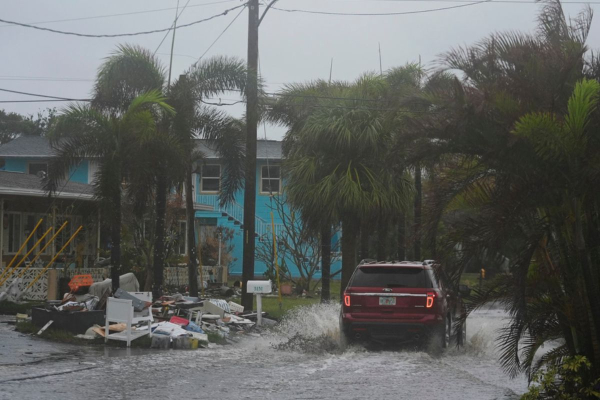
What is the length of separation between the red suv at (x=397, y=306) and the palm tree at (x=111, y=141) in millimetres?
7190

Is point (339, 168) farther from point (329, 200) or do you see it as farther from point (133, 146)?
point (133, 146)

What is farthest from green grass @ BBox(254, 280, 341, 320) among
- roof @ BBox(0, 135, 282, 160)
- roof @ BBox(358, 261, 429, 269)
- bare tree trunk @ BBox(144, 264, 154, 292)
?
roof @ BBox(0, 135, 282, 160)

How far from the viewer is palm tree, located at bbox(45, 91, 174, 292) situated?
20.5m

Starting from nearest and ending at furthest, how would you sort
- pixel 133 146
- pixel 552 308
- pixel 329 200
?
pixel 552 308, pixel 133 146, pixel 329 200

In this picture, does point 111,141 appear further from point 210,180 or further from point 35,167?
point 35,167

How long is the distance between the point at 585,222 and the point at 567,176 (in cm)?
113

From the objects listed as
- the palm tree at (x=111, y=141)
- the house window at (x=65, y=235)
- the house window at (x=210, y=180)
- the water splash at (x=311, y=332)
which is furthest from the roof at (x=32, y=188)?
the house window at (x=210, y=180)

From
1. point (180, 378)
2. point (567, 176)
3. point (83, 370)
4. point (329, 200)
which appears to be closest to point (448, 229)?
point (567, 176)

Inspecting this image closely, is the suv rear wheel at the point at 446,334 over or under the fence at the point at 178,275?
under

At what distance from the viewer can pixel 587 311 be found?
9391mm

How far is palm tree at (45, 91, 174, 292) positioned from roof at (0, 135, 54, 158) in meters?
21.2

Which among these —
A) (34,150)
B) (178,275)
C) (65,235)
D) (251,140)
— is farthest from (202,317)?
(34,150)

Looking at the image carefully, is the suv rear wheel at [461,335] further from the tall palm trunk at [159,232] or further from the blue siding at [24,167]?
the blue siding at [24,167]

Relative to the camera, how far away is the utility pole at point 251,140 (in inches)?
877
